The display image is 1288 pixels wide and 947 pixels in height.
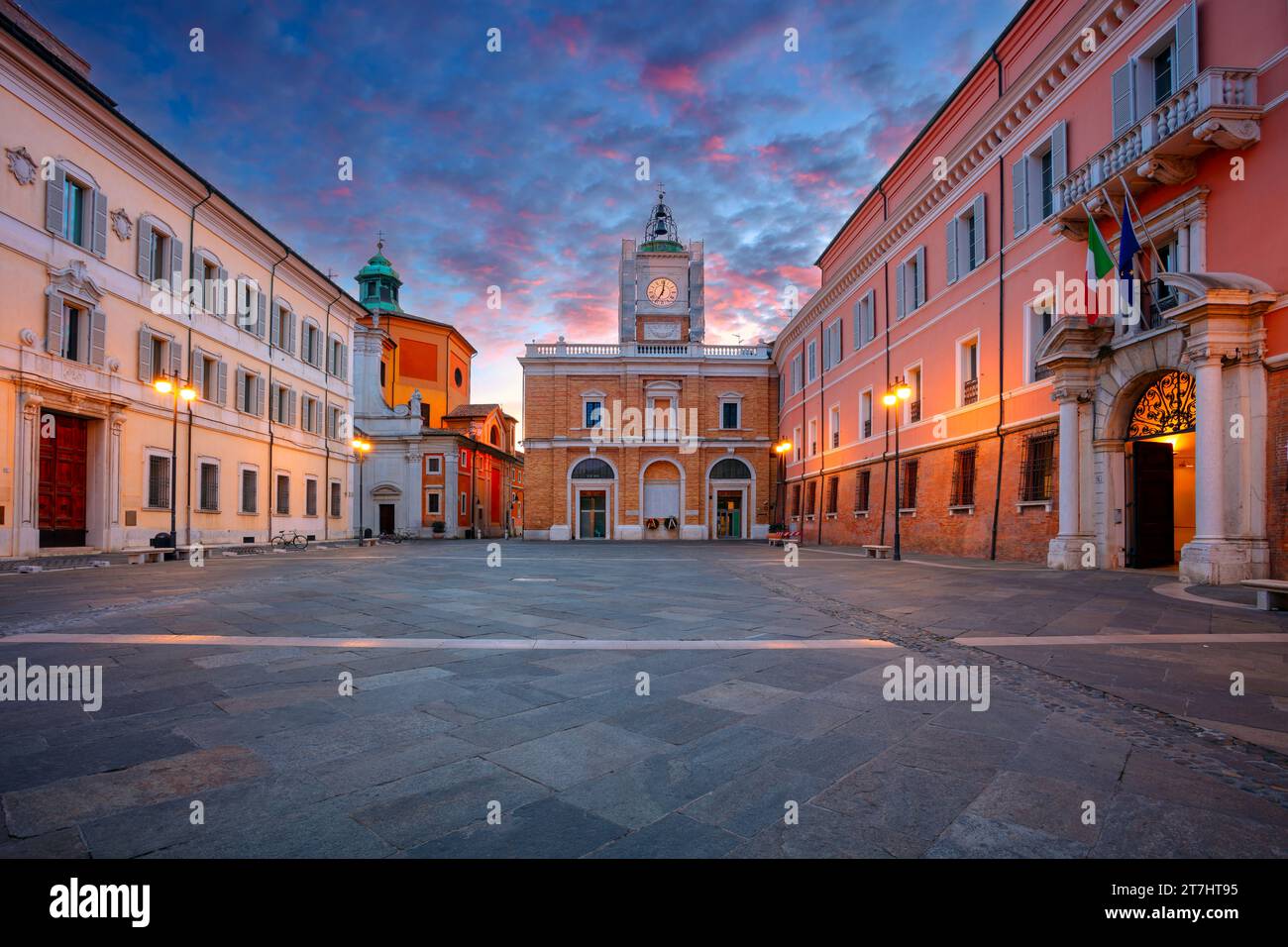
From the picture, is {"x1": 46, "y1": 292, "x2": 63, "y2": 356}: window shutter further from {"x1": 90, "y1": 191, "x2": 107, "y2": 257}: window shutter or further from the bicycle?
the bicycle

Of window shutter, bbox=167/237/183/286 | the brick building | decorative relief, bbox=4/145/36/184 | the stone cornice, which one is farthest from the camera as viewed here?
the brick building

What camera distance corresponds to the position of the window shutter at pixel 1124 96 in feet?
44.9

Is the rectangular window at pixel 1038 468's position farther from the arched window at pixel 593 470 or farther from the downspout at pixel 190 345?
the arched window at pixel 593 470

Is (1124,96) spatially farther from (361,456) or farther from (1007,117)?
(361,456)

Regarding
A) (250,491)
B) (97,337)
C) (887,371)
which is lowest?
(250,491)

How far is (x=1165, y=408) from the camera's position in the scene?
13352mm

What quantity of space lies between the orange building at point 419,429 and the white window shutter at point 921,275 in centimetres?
2890

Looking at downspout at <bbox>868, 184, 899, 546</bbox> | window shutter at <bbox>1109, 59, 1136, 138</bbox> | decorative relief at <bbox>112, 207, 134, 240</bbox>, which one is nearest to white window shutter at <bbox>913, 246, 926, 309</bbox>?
downspout at <bbox>868, 184, 899, 546</bbox>

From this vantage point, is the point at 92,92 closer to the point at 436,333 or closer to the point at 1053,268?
the point at 1053,268

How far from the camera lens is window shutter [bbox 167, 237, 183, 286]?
21594mm

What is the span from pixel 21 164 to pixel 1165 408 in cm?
2652

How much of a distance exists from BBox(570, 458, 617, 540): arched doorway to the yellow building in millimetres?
16435

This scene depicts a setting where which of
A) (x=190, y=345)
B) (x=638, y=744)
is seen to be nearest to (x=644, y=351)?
(x=190, y=345)
